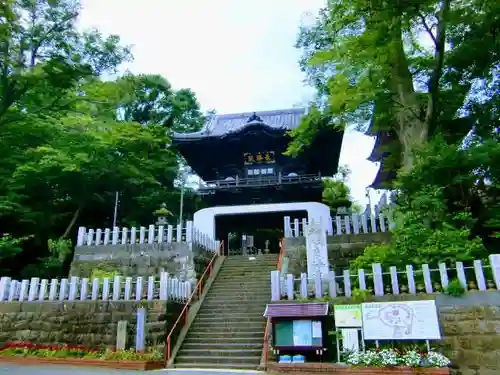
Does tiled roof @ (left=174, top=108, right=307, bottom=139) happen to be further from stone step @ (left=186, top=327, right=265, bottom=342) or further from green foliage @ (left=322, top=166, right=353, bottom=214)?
stone step @ (left=186, top=327, right=265, bottom=342)

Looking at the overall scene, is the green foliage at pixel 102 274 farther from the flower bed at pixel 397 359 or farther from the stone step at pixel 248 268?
the flower bed at pixel 397 359

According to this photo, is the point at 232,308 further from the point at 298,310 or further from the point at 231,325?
the point at 298,310

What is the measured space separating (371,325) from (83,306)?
7.82m

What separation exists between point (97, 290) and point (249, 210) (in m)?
9.51

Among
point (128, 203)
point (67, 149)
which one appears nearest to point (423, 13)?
point (67, 149)

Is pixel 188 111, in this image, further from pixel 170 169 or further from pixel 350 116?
pixel 350 116

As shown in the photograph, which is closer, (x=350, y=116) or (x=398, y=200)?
(x=398, y=200)

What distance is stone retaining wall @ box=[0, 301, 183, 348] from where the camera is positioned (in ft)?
33.1

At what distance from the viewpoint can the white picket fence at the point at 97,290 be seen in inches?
420

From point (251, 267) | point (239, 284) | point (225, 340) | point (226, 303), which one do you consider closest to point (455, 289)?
point (225, 340)

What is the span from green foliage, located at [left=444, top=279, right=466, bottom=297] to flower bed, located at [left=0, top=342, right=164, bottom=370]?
6906 mm

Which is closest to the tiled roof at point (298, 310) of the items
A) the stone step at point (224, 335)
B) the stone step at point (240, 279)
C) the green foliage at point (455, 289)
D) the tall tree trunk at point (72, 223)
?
the stone step at point (224, 335)

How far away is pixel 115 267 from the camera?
1494 cm

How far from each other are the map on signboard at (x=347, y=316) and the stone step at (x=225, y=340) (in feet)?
8.62
